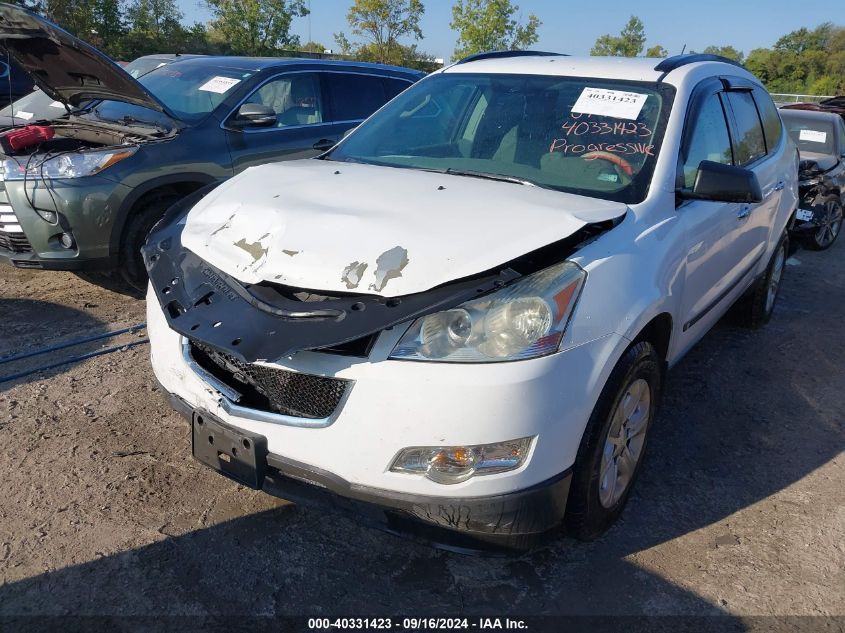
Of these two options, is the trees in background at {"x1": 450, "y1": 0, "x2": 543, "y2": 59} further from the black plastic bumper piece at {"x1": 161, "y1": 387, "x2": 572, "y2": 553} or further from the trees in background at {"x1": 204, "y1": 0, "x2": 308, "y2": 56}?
the black plastic bumper piece at {"x1": 161, "y1": 387, "x2": 572, "y2": 553}

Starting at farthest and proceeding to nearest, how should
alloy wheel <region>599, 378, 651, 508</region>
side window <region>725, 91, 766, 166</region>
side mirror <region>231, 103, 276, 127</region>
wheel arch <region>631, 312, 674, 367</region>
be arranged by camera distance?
side mirror <region>231, 103, 276, 127</region>, side window <region>725, 91, 766, 166</region>, wheel arch <region>631, 312, 674, 367</region>, alloy wheel <region>599, 378, 651, 508</region>

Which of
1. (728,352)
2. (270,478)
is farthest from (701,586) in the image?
(728,352)

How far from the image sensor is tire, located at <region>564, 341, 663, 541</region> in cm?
232

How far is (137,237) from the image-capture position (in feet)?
15.7

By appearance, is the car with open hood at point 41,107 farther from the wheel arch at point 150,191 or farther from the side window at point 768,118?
the side window at point 768,118

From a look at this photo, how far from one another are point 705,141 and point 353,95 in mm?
3685

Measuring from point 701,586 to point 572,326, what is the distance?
3.72 ft

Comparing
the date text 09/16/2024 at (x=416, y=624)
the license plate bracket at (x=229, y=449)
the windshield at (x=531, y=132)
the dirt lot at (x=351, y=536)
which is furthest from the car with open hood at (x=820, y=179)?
the license plate bracket at (x=229, y=449)

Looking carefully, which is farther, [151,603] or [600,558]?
[600,558]

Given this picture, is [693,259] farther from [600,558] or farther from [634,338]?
[600,558]

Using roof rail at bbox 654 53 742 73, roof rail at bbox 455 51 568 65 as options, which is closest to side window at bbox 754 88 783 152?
roof rail at bbox 654 53 742 73

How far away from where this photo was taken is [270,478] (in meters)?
2.30

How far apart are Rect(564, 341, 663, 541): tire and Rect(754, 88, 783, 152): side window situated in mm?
2466

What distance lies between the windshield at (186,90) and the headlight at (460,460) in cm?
388
